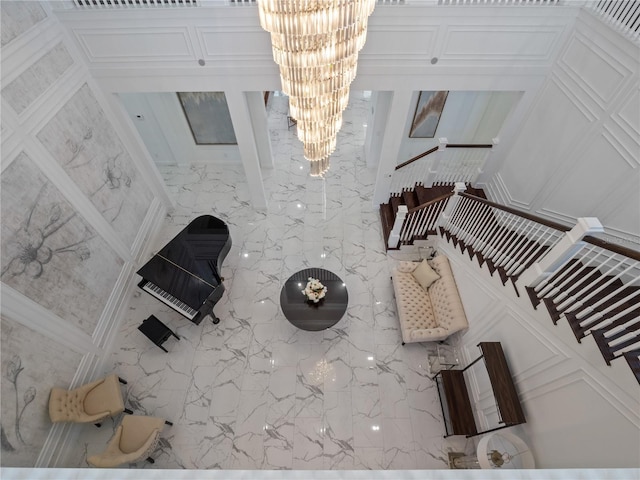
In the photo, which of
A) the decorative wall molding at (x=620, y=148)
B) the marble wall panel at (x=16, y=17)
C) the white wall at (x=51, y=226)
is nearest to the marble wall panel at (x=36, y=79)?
the white wall at (x=51, y=226)

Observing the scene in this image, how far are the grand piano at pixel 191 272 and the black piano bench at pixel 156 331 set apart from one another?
46 centimetres

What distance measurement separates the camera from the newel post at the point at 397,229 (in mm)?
5129

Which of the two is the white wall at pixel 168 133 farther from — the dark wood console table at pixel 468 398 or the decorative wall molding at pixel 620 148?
the decorative wall molding at pixel 620 148

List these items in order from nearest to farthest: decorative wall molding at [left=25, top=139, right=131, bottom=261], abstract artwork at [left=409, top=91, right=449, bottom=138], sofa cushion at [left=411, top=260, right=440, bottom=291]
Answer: decorative wall molding at [left=25, top=139, right=131, bottom=261]
sofa cushion at [left=411, top=260, right=440, bottom=291]
abstract artwork at [left=409, top=91, right=449, bottom=138]

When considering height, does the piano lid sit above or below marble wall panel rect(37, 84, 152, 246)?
below

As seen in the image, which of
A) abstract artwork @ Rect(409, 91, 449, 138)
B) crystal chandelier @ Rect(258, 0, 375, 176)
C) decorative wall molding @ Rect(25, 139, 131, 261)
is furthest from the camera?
abstract artwork @ Rect(409, 91, 449, 138)

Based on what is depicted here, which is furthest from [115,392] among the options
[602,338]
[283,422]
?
[602,338]

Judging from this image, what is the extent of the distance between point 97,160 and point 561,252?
19.1 ft

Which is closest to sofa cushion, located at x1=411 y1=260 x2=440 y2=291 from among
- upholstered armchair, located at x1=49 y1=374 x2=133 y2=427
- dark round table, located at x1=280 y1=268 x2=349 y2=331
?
dark round table, located at x1=280 y1=268 x2=349 y2=331

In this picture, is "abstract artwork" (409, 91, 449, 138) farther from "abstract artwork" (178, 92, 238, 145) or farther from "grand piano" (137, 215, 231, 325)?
"grand piano" (137, 215, 231, 325)

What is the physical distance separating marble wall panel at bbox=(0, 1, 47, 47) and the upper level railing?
17.6ft

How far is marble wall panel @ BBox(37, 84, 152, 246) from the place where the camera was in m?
4.07

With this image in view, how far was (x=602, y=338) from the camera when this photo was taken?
2578 mm

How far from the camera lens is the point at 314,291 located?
15.4 ft
